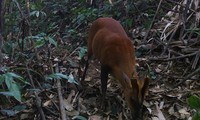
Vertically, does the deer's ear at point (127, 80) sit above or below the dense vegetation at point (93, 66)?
above

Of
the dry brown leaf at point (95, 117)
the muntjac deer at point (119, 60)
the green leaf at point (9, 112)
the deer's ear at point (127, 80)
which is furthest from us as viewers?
the dry brown leaf at point (95, 117)

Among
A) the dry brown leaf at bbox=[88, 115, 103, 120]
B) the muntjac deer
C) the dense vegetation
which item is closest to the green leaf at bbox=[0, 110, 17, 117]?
the dense vegetation

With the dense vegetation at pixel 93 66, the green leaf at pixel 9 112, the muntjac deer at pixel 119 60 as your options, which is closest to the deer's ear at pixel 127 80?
the muntjac deer at pixel 119 60

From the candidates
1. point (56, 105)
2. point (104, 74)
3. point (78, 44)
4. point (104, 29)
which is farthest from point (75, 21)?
point (56, 105)

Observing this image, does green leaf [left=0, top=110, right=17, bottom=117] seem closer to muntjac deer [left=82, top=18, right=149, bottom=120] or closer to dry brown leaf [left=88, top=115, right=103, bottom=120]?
dry brown leaf [left=88, top=115, right=103, bottom=120]

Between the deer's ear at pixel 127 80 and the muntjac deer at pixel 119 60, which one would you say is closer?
the muntjac deer at pixel 119 60

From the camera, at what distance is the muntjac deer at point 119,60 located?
422 centimetres

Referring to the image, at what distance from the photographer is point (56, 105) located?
4.48 m

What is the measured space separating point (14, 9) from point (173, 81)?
6243 millimetres

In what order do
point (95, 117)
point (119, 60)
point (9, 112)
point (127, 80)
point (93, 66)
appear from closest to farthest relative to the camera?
point (9, 112) < point (127, 80) < point (95, 117) < point (119, 60) < point (93, 66)

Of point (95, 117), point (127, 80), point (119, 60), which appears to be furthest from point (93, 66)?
point (127, 80)

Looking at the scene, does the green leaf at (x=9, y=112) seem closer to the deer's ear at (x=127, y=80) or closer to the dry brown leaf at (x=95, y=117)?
the dry brown leaf at (x=95, y=117)

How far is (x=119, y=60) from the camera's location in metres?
4.86

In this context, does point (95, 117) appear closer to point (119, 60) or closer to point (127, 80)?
point (127, 80)
